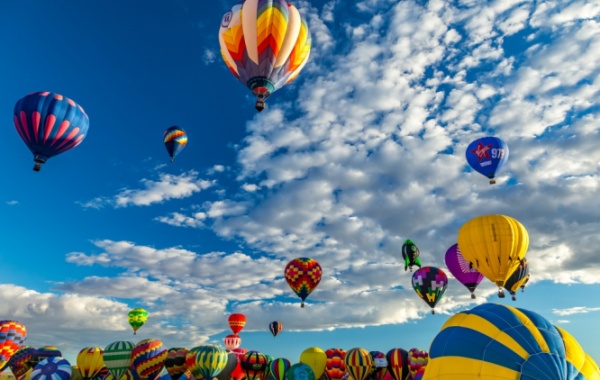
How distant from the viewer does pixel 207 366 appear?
28062 mm

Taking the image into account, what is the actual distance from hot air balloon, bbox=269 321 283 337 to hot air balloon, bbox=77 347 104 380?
1832cm

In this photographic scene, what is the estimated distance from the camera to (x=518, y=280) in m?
27.3

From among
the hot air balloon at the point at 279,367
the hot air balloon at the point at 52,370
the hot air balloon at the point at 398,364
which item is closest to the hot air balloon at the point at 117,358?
the hot air balloon at the point at 52,370

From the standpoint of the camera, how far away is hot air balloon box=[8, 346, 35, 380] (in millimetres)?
35438

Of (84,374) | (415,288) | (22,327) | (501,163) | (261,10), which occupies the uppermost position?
(261,10)

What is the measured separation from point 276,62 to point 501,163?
58.3 ft

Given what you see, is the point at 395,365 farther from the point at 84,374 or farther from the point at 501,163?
the point at 84,374

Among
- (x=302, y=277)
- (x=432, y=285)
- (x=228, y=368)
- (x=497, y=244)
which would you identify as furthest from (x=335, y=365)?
(x=497, y=244)

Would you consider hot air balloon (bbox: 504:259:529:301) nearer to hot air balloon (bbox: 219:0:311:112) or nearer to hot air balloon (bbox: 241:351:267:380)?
hot air balloon (bbox: 241:351:267:380)

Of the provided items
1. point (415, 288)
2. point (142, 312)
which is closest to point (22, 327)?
point (142, 312)

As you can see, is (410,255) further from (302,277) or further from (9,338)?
(9,338)

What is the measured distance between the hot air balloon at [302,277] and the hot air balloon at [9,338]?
21.3m

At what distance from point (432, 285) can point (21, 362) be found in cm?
3479

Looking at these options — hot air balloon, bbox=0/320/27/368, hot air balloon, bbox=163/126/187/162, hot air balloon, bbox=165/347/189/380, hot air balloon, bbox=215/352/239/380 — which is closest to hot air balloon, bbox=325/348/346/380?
hot air balloon, bbox=215/352/239/380
